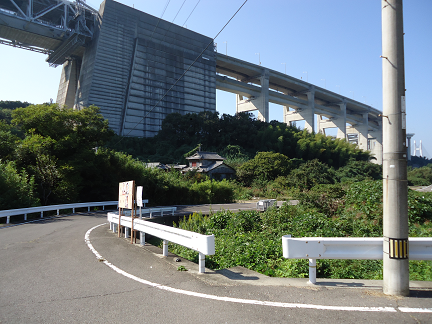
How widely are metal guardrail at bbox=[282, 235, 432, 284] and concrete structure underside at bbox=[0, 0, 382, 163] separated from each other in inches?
1901

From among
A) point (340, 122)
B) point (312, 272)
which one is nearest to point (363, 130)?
point (340, 122)

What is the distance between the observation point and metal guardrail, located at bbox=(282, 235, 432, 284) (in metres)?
4.70

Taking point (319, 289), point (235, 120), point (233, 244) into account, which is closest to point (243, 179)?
point (235, 120)

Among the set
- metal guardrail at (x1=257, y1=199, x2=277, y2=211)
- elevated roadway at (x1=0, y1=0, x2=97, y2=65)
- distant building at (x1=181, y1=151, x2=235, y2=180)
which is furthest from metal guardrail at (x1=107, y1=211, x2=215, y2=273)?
elevated roadway at (x1=0, y1=0, x2=97, y2=65)

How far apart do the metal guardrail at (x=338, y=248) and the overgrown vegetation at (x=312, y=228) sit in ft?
4.47

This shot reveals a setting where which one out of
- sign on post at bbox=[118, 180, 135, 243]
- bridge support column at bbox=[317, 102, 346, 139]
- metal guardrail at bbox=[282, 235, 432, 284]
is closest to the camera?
metal guardrail at bbox=[282, 235, 432, 284]

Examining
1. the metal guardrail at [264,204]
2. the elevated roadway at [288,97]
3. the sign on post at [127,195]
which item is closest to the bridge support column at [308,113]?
the elevated roadway at [288,97]

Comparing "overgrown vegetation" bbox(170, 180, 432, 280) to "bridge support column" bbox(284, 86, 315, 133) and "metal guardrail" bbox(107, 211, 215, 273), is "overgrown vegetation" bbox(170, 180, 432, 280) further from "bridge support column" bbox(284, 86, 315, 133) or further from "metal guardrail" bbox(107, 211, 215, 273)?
"bridge support column" bbox(284, 86, 315, 133)

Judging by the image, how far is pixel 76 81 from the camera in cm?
6350

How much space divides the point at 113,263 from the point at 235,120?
5863 cm

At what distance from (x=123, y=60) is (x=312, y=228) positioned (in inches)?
2296

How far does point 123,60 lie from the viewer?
194 feet

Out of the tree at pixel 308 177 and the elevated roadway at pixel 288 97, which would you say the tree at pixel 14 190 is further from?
the elevated roadway at pixel 288 97

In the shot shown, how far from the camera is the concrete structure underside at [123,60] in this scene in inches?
2140
